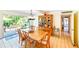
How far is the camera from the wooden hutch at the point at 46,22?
2.52 m

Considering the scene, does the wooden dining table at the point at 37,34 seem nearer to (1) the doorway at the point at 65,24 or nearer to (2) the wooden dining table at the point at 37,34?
(2) the wooden dining table at the point at 37,34

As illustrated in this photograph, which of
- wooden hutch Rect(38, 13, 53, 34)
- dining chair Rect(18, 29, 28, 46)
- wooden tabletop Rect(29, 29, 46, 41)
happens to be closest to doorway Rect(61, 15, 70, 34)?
wooden hutch Rect(38, 13, 53, 34)

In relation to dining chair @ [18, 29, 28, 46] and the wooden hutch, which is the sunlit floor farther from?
the wooden hutch

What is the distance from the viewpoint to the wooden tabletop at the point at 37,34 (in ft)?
8.30

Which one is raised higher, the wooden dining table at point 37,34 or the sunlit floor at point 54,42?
the wooden dining table at point 37,34

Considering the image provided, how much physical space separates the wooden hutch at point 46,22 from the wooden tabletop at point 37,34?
0.08m

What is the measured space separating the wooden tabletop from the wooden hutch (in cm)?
8

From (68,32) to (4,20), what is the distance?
1.19m

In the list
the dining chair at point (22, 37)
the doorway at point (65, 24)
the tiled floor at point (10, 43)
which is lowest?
the tiled floor at point (10, 43)

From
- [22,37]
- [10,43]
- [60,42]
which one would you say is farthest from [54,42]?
[10,43]

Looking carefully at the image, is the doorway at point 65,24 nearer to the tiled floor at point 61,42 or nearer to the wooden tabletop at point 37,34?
the tiled floor at point 61,42

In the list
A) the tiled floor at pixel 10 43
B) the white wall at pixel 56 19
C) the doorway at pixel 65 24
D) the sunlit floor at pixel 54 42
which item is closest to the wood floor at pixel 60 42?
the sunlit floor at pixel 54 42

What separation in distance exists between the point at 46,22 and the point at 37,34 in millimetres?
277
